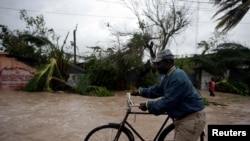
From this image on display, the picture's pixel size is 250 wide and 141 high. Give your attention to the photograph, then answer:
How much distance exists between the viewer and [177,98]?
3.42 m

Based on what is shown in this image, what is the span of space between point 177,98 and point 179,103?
0.16 m

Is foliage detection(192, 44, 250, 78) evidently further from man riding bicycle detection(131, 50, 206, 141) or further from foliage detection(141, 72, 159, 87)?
man riding bicycle detection(131, 50, 206, 141)

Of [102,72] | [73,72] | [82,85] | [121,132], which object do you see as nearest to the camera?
[121,132]

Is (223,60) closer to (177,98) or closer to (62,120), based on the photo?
(62,120)

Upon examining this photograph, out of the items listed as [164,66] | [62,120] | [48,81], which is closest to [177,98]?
[164,66]

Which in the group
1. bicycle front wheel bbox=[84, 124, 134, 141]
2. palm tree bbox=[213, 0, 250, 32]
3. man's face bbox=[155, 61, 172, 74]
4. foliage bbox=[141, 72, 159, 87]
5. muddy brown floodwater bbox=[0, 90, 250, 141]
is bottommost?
muddy brown floodwater bbox=[0, 90, 250, 141]

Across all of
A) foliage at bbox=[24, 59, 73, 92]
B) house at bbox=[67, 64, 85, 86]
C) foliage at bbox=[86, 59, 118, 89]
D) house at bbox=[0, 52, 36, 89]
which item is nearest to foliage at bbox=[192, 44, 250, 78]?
foliage at bbox=[86, 59, 118, 89]

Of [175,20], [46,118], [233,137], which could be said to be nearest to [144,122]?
[46,118]

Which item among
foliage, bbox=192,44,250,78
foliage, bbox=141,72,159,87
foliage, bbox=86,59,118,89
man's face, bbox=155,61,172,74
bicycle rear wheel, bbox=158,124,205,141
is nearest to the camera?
man's face, bbox=155,61,172,74

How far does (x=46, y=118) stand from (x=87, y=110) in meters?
2.27

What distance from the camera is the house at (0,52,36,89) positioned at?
1906cm

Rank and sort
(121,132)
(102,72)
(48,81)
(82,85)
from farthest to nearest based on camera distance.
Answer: (102,72)
(82,85)
(48,81)
(121,132)

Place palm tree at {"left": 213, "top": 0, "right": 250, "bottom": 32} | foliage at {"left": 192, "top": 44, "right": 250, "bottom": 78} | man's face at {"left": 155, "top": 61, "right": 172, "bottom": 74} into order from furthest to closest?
foliage at {"left": 192, "top": 44, "right": 250, "bottom": 78}, palm tree at {"left": 213, "top": 0, "right": 250, "bottom": 32}, man's face at {"left": 155, "top": 61, "right": 172, "bottom": 74}

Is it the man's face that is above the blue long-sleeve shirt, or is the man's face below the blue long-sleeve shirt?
above
